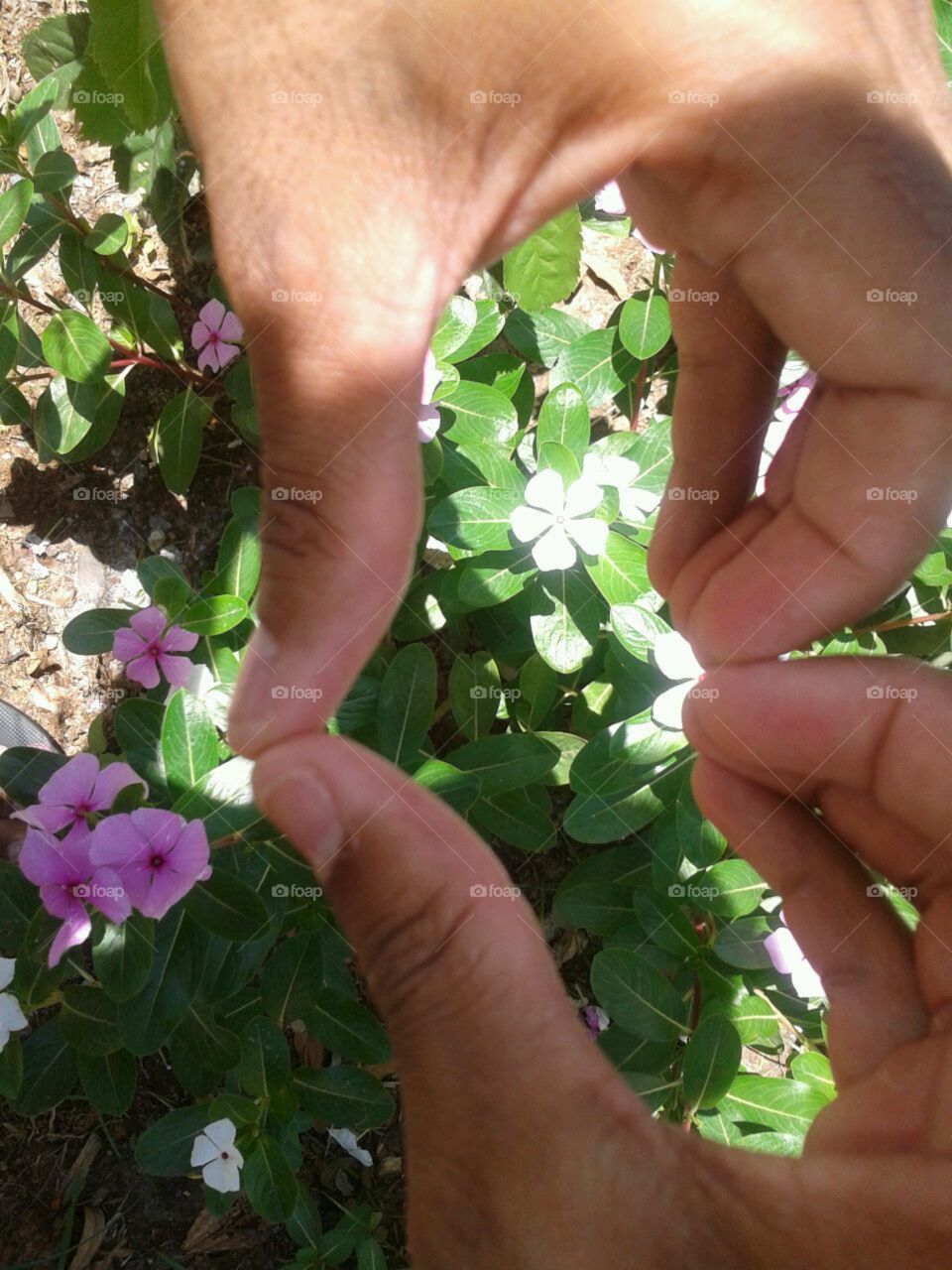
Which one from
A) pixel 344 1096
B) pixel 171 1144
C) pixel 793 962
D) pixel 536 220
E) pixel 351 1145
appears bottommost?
pixel 351 1145

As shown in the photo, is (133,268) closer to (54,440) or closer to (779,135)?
(54,440)

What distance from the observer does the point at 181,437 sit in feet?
4.09

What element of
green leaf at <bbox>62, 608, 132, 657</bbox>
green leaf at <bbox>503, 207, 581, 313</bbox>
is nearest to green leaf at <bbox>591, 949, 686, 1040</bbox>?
green leaf at <bbox>62, 608, 132, 657</bbox>

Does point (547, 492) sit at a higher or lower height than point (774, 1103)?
higher

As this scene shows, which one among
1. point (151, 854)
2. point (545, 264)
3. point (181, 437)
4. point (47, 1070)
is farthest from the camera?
point (181, 437)

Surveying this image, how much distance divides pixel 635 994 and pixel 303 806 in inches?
19.2

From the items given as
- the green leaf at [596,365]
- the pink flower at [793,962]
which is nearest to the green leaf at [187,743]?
the pink flower at [793,962]

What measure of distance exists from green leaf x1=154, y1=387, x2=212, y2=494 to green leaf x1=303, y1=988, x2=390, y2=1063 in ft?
2.13

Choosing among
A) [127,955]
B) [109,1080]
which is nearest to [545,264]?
[127,955]

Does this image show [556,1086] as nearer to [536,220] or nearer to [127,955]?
[127,955]

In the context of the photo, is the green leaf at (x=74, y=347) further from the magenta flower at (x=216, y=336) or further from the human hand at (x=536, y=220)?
the human hand at (x=536, y=220)

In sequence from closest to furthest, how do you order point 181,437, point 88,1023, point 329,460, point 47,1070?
1. point 329,460
2. point 88,1023
3. point 47,1070
4. point 181,437

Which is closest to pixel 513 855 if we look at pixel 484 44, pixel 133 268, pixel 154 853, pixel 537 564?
pixel 537 564

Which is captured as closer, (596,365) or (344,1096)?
(344,1096)
